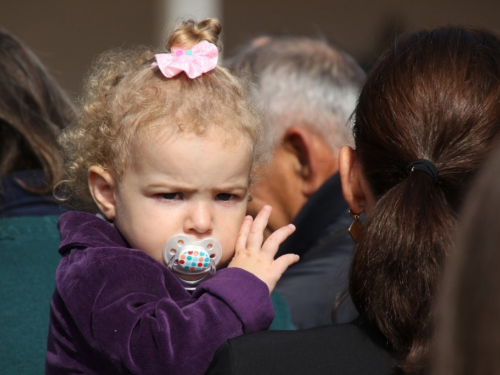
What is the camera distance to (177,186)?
6.56 feet

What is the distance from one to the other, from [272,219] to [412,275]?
6.79 feet

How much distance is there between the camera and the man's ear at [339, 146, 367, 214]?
2078 millimetres

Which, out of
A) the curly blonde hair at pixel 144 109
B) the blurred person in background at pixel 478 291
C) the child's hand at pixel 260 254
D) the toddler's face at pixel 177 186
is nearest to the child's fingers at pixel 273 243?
the child's hand at pixel 260 254

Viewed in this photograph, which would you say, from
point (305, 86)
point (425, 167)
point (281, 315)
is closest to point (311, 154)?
point (305, 86)

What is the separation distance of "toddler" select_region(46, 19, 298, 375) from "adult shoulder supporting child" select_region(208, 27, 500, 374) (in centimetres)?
17

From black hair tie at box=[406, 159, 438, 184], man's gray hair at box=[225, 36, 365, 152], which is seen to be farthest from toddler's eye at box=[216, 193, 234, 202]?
man's gray hair at box=[225, 36, 365, 152]

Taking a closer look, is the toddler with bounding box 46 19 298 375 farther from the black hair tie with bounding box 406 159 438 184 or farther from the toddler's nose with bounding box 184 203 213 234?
the black hair tie with bounding box 406 159 438 184

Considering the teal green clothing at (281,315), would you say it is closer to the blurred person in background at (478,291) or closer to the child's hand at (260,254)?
the child's hand at (260,254)

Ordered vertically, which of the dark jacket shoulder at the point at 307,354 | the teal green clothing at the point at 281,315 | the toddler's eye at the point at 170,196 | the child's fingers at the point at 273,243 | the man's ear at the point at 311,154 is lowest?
the teal green clothing at the point at 281,315

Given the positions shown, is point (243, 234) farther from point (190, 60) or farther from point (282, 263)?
point (190, 60)

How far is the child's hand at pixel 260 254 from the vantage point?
201cm

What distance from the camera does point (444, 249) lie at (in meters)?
1.71

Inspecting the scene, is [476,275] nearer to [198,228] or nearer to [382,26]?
[198,228]

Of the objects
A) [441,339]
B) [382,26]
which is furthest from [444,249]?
[382,26]
